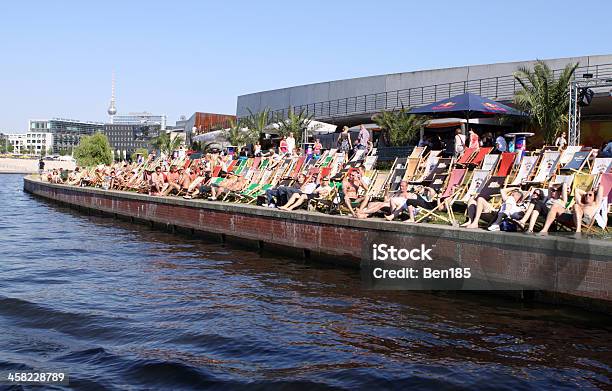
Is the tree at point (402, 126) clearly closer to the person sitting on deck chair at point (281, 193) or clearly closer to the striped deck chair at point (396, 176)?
the striped deck chair at point (396, 176)

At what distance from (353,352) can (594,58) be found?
75.7 ft

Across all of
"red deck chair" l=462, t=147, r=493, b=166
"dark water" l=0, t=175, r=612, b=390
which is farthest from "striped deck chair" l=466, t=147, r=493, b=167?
"dark water" l=0, t=175, r=612, b=390

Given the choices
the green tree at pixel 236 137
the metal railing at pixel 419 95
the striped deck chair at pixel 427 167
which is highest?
the metal railing at pixel 419 95

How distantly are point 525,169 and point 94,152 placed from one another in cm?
6700

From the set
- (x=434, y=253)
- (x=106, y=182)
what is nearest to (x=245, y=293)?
(x=434, y=253)

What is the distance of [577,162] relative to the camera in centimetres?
1257

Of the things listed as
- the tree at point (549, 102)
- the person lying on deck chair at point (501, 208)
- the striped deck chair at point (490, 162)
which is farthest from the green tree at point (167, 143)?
the person lying on deck chair at point (501, 208)

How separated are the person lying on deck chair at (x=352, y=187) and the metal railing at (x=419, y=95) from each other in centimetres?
1424

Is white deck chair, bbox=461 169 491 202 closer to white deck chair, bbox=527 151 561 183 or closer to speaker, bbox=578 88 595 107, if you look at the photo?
white deck chair, bbox=527 151 561 183

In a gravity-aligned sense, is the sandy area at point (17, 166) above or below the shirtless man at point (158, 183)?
below

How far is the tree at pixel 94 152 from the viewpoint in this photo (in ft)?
238

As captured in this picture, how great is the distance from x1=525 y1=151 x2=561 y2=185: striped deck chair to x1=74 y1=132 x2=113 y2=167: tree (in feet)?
215

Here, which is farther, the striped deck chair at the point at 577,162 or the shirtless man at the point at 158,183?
the shirtless man at the point at 158,183

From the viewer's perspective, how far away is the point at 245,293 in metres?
9.79
